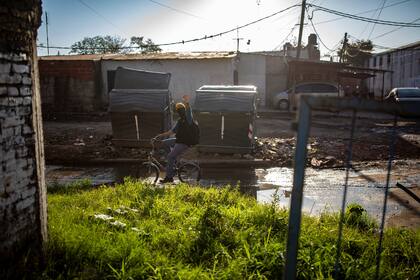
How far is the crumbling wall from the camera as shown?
2924mm

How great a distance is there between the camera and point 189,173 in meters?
7.81

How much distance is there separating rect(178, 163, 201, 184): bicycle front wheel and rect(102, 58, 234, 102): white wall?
1352 cm

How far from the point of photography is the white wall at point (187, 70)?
20875 millimetres

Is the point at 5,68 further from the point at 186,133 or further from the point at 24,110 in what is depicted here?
the point at 186,133

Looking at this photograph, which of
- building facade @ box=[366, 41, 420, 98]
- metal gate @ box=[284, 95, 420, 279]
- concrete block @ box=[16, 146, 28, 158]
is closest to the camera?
metal gate @ box=[284, 95, 420, 279]

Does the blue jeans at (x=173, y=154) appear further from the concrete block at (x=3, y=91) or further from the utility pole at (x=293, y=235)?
the utility pole at (x=293, y=235)

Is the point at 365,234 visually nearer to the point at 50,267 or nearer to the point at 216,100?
the point at 50,267

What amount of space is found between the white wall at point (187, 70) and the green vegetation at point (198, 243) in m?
16.1

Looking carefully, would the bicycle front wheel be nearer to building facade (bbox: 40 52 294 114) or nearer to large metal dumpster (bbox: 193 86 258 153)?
large metal dumpster (bbox: 193 86 258 153)

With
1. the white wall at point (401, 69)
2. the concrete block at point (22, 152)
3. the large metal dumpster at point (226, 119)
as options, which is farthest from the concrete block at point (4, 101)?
the white wall at point (401, 69)

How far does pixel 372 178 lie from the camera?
8.30 metres

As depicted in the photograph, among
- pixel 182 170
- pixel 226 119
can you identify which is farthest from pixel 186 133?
pixel 226 119

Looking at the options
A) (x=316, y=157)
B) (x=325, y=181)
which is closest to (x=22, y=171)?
(x=325, y=181)

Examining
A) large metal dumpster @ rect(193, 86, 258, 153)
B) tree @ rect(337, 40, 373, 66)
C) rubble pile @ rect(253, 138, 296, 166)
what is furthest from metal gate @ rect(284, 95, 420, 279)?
tree @ rect(337, 40, 373, 66)
